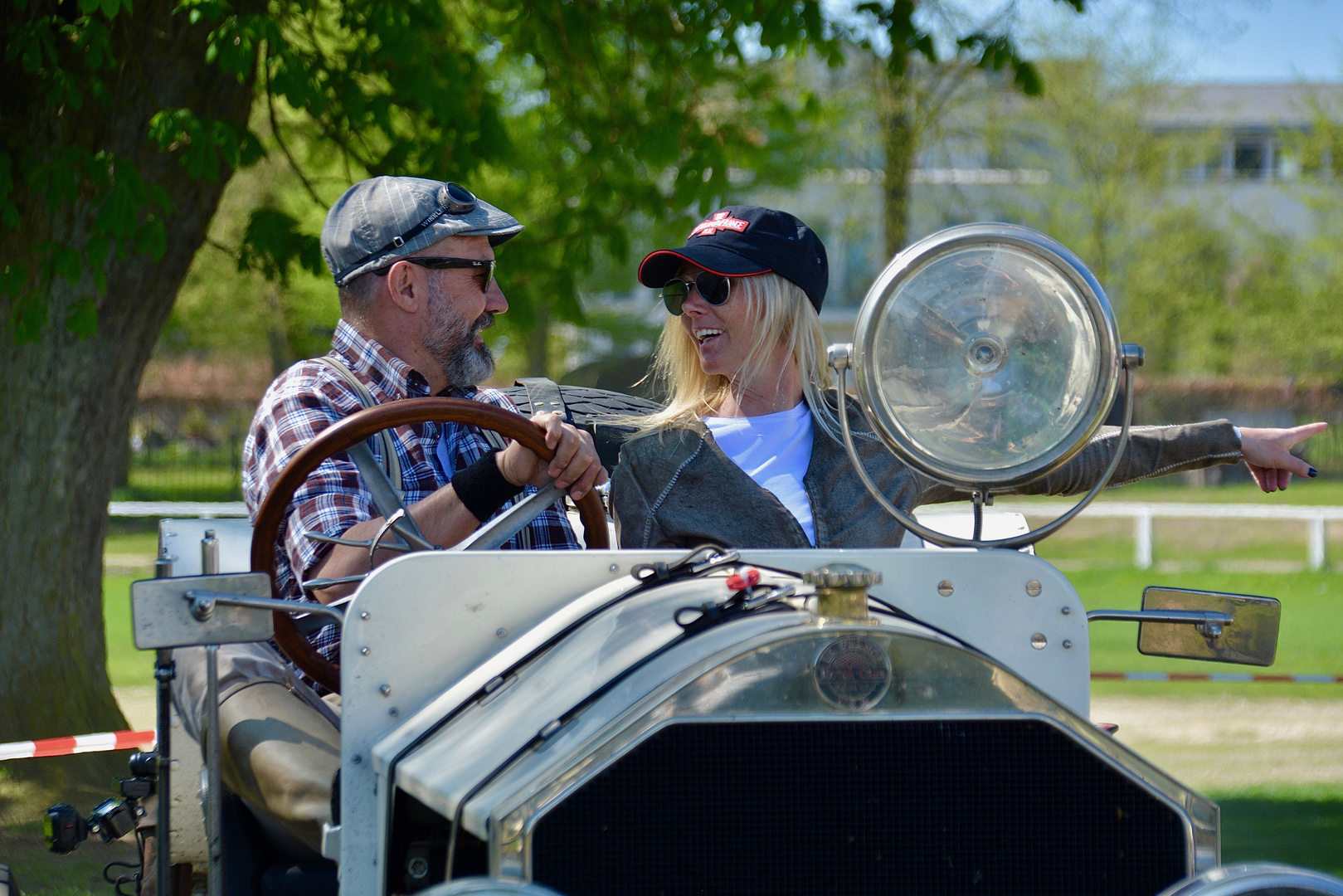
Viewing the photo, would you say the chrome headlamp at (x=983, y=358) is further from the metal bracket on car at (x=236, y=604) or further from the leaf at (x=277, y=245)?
the leaf at (x=277, y=245)

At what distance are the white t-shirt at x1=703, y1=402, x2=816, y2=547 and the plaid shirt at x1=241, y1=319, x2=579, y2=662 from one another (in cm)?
48

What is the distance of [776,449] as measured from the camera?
10.2ft

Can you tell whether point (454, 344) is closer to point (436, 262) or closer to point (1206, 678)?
point (436, 262)

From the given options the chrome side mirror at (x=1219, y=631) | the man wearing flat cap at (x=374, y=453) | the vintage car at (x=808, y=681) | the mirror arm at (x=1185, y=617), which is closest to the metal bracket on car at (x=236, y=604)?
the vintage car at (x=808, y=681)

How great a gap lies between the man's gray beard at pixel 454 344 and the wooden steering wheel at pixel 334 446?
34.7 inches

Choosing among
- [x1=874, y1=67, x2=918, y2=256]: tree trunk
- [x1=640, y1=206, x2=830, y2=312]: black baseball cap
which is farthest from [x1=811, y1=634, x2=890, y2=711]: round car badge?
[x1=874, y1=67, x2=918, y2=256]: tree trunk

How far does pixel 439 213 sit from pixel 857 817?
199cm

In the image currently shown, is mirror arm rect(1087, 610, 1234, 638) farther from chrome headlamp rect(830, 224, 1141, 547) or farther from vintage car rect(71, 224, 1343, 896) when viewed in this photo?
chrome headlamp rect(830, 224, 1141, 547)

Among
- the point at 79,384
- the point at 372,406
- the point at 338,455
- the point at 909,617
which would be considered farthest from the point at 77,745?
the point at 909,617

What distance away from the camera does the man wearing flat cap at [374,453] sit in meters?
2.56

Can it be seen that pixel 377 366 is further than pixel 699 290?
Yes

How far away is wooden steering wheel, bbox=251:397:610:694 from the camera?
2.35m

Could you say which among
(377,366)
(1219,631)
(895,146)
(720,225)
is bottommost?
(1219,631)

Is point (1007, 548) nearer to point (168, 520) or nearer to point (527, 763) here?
point (527, 763)
